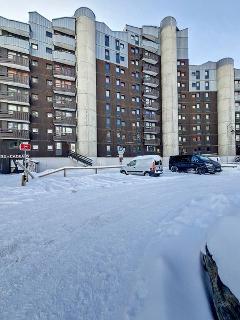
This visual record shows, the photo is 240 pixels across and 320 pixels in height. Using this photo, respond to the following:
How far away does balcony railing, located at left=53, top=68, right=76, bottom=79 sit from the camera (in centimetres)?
3700

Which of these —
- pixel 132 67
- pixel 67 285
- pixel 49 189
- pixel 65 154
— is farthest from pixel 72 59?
pixel 67 285

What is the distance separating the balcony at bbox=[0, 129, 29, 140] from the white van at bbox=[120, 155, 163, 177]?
20.3 m

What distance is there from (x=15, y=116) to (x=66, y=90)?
9675mm

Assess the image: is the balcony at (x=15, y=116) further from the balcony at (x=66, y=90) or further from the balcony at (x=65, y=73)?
the balcony at (x=65, y=73)

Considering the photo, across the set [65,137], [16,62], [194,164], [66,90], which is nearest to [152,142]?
[65,137]

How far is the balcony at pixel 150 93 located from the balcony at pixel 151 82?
1.00 meters

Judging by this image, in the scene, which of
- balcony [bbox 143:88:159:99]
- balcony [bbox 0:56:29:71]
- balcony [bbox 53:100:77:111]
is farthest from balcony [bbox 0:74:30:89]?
balcony [bbox 143:88:159:99]

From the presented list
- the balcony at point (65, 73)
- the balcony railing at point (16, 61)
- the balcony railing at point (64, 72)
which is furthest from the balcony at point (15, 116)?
the balcony railing at point (64, 72)

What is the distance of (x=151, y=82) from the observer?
45.4 m

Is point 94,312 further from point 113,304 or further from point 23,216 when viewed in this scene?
point 23,216

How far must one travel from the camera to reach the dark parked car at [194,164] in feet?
65.6

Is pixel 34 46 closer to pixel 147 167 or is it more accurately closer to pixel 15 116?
pixel 15 116

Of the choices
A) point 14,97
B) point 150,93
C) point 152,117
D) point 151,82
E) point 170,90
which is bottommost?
point 152,117

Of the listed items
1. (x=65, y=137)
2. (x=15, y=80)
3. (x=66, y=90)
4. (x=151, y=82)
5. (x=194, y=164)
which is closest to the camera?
(x=194, y=164)
